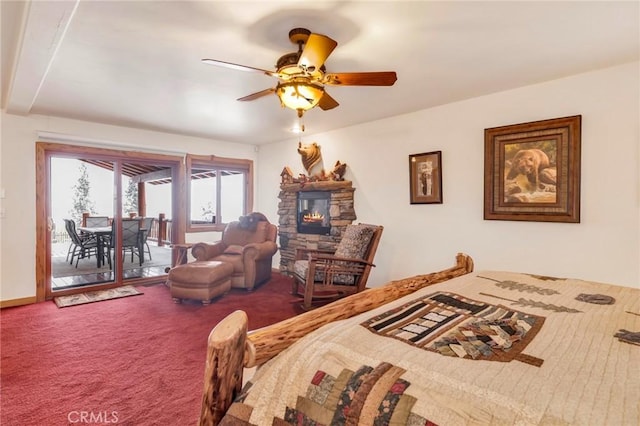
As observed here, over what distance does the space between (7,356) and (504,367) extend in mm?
3493

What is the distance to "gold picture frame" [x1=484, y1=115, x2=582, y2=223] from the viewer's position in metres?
2.85

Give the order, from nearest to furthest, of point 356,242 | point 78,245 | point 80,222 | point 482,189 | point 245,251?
point 482,189 < point 356,242 < point 245,251 < point 80,222 < point 78,245

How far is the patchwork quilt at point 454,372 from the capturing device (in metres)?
0.74

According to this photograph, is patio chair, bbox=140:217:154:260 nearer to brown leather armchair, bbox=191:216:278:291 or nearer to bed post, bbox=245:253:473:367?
brown leather armchair, bbox=191:216:278:291

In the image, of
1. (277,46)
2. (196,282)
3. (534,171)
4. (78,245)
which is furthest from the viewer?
(78,245)

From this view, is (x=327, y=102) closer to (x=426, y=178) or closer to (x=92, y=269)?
(x=426, y=178)

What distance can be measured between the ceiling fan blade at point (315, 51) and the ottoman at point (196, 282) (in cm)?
279

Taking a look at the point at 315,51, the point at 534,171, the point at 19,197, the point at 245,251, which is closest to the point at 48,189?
the point at 19,197

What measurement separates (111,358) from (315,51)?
8.88 ft

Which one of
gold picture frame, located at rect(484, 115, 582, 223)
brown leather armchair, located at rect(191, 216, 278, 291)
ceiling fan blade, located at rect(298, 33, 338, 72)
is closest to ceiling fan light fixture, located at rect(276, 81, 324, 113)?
ceiling fan blade, located at rect(298, 33, 338, 72)

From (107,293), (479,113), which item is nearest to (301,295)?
(107,293)

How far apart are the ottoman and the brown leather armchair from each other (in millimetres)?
452

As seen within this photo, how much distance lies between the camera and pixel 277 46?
2.31m

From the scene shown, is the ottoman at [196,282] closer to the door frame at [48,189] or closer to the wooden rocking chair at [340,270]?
the wooden rocking chair at [340,270]
